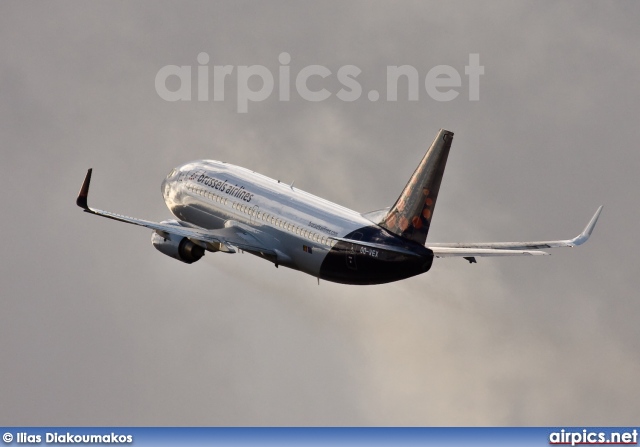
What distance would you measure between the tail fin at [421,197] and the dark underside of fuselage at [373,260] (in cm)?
68

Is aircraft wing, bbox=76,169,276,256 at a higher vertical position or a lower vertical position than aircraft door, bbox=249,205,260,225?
lower

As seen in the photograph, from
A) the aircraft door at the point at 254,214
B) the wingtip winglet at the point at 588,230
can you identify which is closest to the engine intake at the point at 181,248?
the aircraft door at the point at 254,214

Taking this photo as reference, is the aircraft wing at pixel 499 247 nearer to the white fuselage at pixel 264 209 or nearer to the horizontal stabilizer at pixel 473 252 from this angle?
the horizontal stabilizer at pixel 473 252

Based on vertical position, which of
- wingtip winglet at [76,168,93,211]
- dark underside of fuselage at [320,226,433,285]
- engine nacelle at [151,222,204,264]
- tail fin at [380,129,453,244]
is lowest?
dark underside of fuselage at [320,226,433,285]

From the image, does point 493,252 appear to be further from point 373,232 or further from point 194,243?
point 194,243

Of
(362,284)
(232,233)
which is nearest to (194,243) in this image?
(232,233)

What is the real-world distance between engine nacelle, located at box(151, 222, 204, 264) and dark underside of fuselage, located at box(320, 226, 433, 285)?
11.3 meters

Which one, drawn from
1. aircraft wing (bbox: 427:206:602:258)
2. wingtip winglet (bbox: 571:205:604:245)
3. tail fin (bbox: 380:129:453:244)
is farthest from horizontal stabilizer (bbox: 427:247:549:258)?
wingtip winglet (bbox: 571:205:604:245)

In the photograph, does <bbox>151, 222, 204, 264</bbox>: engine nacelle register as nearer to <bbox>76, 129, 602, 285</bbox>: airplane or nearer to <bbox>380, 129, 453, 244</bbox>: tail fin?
<bbox>76, 129, 602, 285</bbox>: airplane

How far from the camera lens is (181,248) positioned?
158375mm

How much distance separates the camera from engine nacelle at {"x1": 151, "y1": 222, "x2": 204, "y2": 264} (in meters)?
158

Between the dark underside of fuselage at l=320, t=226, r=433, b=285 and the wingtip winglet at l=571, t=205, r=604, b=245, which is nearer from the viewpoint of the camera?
the dark underside of fuselage at l=320, t=226, r=433, b=285

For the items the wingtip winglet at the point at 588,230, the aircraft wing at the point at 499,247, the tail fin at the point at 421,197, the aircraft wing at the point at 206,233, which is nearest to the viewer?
the tail fin at the point at 421,197

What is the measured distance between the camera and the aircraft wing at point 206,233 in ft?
505
